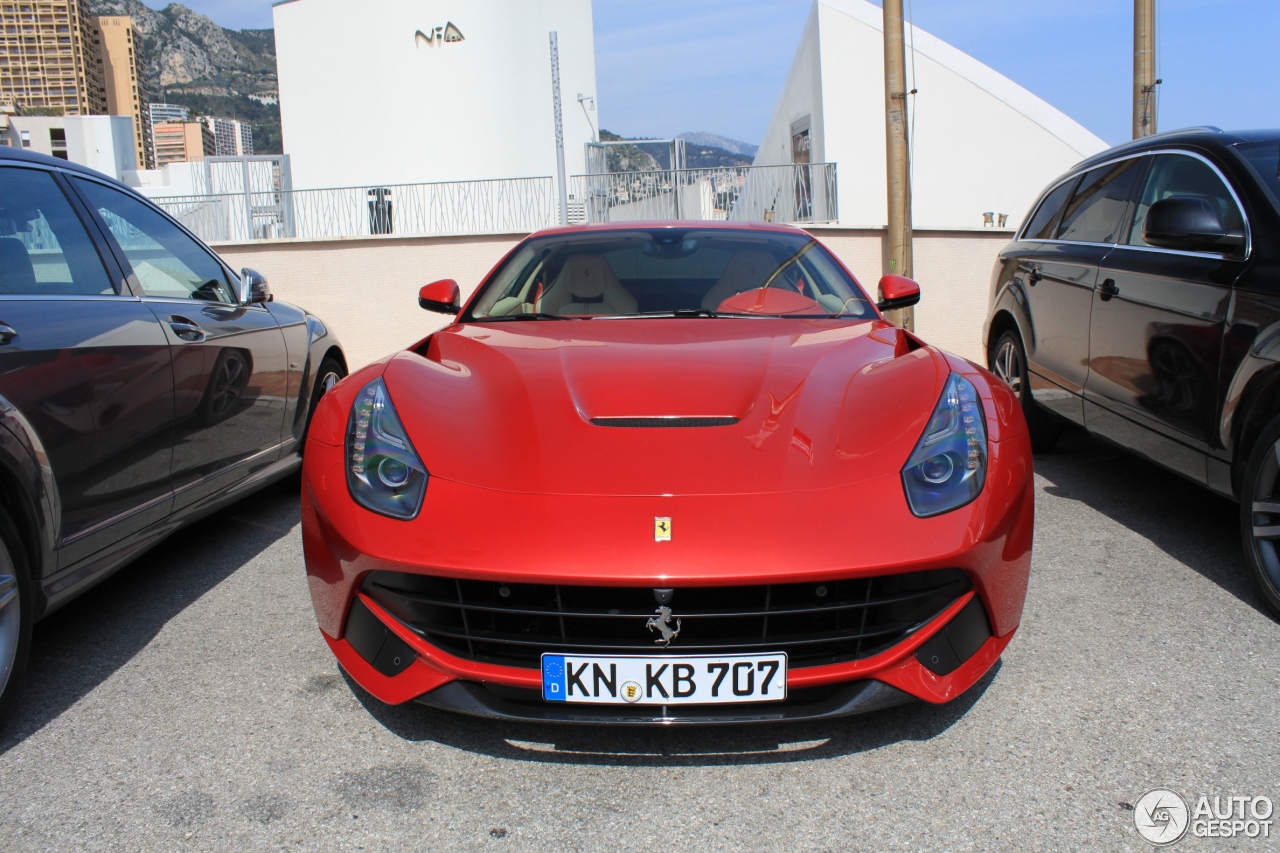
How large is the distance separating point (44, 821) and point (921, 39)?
19.9 metres

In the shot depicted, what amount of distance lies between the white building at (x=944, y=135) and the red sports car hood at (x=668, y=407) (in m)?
16.1

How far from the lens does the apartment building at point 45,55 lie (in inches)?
5049

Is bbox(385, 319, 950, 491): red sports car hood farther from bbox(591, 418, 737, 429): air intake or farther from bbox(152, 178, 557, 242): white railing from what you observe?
bbox(152, 178, 557, 242): white railing

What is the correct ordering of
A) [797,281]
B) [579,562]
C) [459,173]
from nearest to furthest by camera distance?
[579,562], [797,281], [459,173]

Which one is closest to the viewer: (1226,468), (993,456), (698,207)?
(993,456)

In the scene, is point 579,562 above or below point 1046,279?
below

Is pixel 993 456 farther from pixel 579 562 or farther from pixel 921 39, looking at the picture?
pixel 921 39

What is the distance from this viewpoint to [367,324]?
1245cm

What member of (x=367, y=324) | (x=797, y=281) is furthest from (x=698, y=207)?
(x=797, y=281)

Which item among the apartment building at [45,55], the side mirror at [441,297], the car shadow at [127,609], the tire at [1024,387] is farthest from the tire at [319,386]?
the apartment building at [45,55]

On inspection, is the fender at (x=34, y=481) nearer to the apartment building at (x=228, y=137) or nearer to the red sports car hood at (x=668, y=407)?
the red sports car hood at (x=668, y=407)

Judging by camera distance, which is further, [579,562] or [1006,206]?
[1006,206]

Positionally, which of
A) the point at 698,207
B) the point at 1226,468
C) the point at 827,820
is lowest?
the point at 827,820

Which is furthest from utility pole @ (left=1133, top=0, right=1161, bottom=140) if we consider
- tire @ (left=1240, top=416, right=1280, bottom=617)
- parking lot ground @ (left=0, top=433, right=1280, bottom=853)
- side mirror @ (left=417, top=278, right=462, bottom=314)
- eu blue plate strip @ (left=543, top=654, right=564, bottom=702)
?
eu blue plate strip @ (left=543, top=654, right=564, bottom=702)
